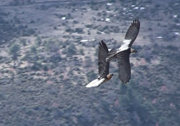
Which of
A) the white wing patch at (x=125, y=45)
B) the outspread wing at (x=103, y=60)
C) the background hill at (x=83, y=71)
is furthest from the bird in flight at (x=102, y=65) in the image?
the background hill at (x=83, y=71)

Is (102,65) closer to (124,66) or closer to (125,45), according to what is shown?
(124,66)

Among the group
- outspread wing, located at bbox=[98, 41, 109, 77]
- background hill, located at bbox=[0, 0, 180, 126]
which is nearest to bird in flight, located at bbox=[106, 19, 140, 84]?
outspread wing, located at bbox=[98, 41, 109, 77]

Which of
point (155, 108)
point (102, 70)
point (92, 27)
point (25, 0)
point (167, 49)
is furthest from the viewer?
point (25, 0)

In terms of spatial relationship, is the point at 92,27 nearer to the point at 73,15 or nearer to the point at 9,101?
the point at 73,15

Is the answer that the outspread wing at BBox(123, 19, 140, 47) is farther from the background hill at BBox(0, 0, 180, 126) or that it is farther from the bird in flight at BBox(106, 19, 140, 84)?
the background hill at BBox(0, 0, 180, 126)

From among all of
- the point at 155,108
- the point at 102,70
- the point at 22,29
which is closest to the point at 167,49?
the point at 155,108

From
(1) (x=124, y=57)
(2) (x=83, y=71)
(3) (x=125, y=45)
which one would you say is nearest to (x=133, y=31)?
(3) (x=125, y=45)
